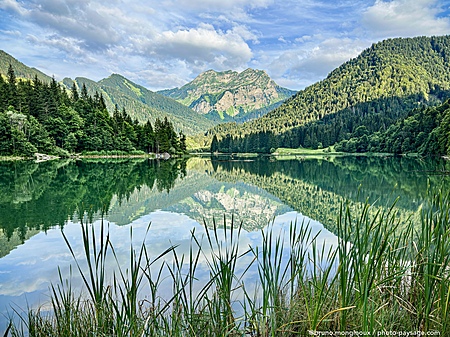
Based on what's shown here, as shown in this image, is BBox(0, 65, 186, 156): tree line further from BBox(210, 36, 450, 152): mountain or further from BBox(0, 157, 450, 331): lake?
BBox(210, 36, 450, 152): mountain

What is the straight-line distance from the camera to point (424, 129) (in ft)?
220

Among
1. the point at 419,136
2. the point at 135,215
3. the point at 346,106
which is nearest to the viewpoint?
the point at 135,215

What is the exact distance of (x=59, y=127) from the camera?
67.1m

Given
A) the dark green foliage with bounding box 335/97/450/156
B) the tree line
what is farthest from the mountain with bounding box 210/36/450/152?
the tree line

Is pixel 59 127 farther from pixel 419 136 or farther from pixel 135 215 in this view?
pixel 419 136

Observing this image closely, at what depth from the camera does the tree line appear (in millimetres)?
54625

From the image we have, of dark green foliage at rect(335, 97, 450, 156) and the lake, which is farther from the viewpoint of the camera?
dark green foliage at rect(335, 97, 450, 156)

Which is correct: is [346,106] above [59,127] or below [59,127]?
above

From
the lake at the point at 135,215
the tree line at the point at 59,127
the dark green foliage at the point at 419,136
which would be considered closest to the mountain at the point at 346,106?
the dark green foliage at the point at 419,136

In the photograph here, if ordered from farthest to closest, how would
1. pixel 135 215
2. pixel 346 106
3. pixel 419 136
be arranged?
pixel 346 106 < pixel 419 136 < pixel 135 215

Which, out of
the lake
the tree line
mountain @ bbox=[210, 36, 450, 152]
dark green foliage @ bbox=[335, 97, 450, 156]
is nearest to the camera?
the lake

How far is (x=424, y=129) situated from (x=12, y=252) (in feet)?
244

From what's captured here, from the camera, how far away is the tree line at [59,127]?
179 ft

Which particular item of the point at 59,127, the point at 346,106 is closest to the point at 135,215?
the point at 59,127
